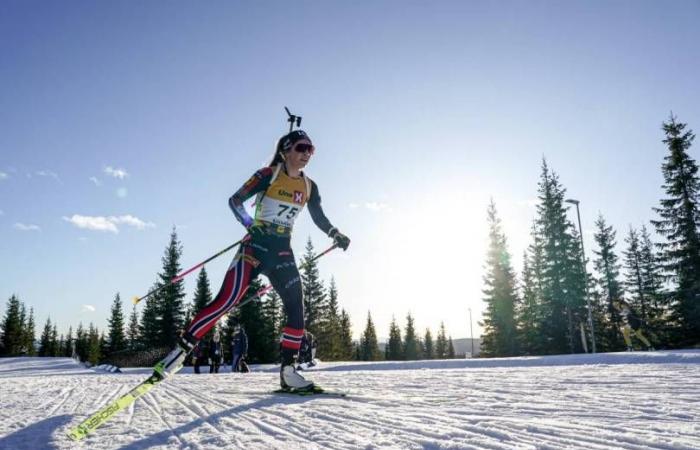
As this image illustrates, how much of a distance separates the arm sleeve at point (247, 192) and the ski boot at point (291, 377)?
139 centimetres

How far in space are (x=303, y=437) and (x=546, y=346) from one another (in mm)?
35402

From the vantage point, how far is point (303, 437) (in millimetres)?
2189

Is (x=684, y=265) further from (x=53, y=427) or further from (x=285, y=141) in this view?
(x=53, y=427)

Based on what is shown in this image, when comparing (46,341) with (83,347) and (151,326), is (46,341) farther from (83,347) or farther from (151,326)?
(151,326)

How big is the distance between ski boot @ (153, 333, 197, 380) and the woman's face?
2.06m

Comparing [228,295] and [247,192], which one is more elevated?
[247,192]

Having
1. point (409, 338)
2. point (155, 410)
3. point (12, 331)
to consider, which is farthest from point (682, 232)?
point (12, 331)

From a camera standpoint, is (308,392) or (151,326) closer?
(308,392)

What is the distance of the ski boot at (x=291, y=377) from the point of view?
4.20m

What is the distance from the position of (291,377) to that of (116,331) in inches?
2696

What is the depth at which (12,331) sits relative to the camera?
234 ft

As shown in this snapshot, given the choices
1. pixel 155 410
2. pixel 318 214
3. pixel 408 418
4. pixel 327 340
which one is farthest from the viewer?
pixel 327 340

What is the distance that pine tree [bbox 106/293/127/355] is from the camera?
61375 millimetres

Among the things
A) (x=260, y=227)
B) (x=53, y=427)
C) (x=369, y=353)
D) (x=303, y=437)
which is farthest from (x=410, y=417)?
(x=369, y=353)
